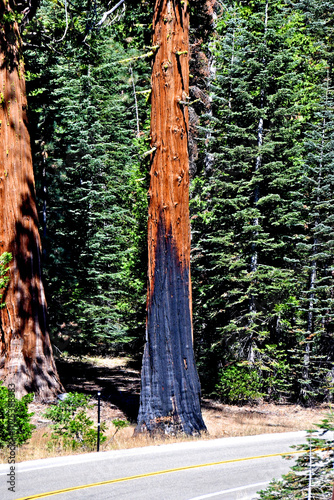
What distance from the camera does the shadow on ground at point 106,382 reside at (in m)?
16.6

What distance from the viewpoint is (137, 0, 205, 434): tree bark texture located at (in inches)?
437

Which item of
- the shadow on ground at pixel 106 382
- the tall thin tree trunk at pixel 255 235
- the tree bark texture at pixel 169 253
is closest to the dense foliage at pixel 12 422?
the tree bark texture at pixel 169 253

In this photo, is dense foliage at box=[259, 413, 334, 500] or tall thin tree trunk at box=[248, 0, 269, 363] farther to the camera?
tall thin tree trunk at box=[248, 0, 269, 363]

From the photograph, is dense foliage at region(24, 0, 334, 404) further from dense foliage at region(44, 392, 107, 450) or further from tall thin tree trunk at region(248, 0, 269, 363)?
dense foliage at region(44, 392, 107, 450)

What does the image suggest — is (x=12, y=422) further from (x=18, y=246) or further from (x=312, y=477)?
(x=18, y=246)

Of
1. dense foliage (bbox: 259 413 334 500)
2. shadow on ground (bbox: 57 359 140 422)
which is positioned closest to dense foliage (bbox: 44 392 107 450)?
shadow on ground (bbox: 57 359 140 422)

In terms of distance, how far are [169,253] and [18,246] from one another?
447 centimetres

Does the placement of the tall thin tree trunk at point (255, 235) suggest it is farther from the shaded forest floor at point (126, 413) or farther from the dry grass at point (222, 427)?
the shaded forest floor at point (126, 413)

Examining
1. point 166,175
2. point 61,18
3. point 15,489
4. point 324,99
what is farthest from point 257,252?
point 15,489

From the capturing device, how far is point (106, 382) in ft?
68.3

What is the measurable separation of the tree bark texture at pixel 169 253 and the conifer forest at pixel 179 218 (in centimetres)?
3

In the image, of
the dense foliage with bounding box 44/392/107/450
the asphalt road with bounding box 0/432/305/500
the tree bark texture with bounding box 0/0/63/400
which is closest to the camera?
the asphalt road with bounding box 0/432/305/500

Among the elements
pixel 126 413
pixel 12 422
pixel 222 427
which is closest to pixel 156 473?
pixel 12 422

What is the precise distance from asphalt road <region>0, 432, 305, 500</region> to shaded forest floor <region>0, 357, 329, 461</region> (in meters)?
0.75
